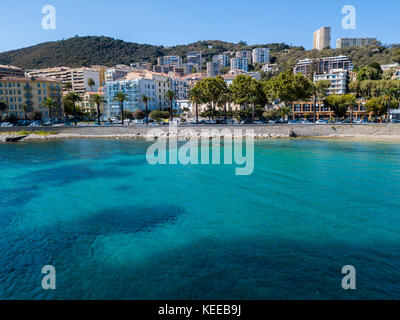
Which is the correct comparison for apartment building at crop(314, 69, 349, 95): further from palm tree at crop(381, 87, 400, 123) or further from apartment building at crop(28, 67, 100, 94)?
apartment building at crop(28, 67, 100, 94)

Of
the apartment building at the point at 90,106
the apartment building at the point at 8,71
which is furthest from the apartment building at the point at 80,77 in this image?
the apartment building at the point at 90,106

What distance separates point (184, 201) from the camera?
23.7 m

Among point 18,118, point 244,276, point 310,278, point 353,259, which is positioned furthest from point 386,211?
point 18,118

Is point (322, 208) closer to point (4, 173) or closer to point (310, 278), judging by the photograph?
point (310, 278)

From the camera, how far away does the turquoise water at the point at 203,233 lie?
12.2m

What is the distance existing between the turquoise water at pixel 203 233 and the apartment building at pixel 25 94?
245 ft

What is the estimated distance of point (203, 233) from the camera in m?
17.4

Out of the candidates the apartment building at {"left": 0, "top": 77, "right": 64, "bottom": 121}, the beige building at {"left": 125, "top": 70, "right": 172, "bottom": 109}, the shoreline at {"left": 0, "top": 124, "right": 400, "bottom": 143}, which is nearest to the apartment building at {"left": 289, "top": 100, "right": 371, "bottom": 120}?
the shoreline at {"left": 0, "top": 124, "right": 400, "bottom": 143}

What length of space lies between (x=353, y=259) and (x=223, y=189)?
1401 centimetres

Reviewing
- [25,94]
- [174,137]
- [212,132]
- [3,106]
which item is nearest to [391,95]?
[212,132]

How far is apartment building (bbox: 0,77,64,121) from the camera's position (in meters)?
96.6

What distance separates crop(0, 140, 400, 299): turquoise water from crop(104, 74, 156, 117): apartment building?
80.7 m

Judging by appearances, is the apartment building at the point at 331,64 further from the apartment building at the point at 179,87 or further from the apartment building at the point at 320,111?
the apartment building at the point at 320,111

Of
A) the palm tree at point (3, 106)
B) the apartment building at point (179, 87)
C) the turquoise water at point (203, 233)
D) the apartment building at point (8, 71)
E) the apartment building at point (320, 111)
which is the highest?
the apartment building at point (8, 71)
